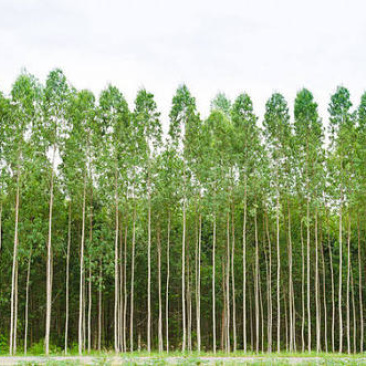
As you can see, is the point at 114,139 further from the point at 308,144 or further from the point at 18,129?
the point at 308,144

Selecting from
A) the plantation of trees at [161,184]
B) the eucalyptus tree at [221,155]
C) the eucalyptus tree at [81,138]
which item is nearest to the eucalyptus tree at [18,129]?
the plantation of trees at [161,184]

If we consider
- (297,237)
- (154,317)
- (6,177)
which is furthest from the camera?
(154,317)

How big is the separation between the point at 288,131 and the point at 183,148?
5086 millimetres

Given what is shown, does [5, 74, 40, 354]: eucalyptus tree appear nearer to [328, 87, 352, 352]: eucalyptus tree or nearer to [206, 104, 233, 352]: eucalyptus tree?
[206, 104, 233, 352]: eucalyptus tree

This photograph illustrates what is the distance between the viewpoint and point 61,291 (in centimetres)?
2841

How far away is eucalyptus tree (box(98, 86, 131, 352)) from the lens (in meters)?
23.1

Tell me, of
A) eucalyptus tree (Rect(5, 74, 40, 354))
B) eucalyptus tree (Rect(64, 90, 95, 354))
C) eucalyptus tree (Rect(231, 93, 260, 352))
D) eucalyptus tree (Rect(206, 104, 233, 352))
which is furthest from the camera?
eucalyptus tree (Rect(231, 93, 260, 352))

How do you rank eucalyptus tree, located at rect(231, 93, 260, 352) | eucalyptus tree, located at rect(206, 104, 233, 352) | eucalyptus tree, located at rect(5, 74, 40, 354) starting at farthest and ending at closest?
1. eucalyptus tree, located at rect(231, 93, 260, 352)
2. eucalyptus tree, located at rect(206, 104, 233, 352)
3. eucalyptus tree, located at rect(5, 74, 40, 354)

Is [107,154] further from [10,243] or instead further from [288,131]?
[288,131]

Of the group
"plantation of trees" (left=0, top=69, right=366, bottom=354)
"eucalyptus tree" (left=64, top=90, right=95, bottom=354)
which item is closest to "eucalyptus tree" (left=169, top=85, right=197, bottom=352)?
"plantation of trees" (left=0, top=69, right=366, bottom=354)

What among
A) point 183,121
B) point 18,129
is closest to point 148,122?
point 183,121

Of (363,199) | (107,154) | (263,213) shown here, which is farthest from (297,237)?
(107,154)

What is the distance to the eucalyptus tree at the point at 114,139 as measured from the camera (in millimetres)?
23141

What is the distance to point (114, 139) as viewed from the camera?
23.5m
